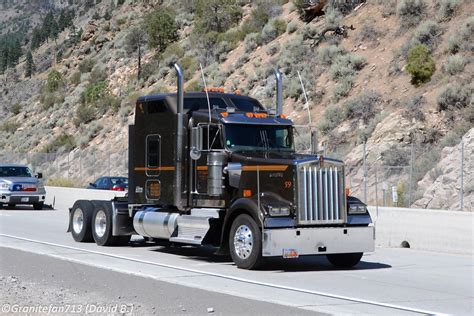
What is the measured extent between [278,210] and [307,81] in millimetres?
27862

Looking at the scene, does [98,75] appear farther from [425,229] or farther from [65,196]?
[425,229]

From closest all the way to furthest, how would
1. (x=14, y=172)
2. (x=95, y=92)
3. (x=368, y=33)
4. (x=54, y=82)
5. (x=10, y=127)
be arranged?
(x=14, y=172) < (x=368, y=33) < (x=95, y=92) < (x=10, y=127) < (x=54, y=82)

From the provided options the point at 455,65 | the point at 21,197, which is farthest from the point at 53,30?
the point at 455,65

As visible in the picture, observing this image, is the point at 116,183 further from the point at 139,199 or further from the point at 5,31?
Answer: the point at 5,31

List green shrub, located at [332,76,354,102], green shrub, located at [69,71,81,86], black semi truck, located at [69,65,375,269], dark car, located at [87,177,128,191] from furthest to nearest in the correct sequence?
green shrub, located at [69,71,81,86]
dark car, located at [87,177,128,191]
green shrub, located at [332,76,354,102]
black semi truck, located at [69,65,375,269]

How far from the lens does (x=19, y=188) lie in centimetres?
3306

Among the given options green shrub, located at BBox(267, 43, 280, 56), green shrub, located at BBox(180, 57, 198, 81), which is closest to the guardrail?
green shrub, located at BBox(267, 43, 280, 56)

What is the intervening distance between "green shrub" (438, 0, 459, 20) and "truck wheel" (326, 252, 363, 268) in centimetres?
2591

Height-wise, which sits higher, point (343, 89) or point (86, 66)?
point (86, 66)

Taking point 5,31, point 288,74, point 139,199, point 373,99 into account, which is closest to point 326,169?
point 139,199

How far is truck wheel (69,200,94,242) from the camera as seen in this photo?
20062mm

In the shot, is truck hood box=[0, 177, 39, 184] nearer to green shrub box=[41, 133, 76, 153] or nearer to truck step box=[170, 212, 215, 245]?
truck step box=[170, 212, 215, 245]

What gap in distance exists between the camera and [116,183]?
130ft

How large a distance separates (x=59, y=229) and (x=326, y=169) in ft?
38.1
